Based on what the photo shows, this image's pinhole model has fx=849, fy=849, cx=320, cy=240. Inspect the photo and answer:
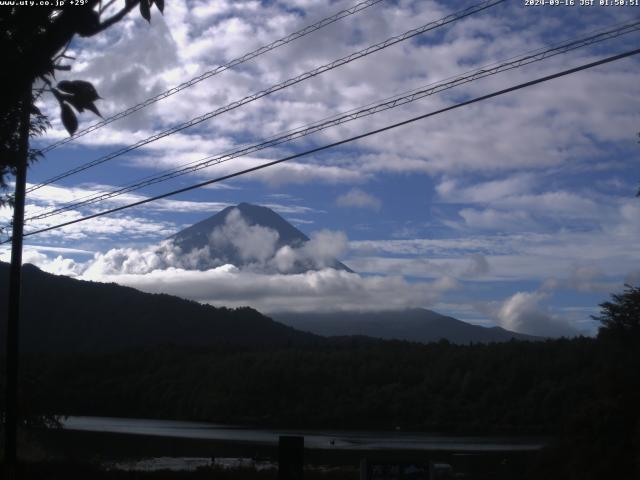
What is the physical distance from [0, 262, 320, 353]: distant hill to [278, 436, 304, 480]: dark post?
96.8m

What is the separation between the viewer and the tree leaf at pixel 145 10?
19.9 feet

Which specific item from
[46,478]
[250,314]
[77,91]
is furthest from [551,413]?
[250,314]

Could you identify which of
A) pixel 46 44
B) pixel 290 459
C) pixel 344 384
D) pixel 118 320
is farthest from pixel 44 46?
pixel 118 320

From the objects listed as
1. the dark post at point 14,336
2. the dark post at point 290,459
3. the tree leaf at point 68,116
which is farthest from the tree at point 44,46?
the dark post at point 14,336

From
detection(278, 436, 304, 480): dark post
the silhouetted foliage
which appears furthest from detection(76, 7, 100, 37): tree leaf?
detection(278, 436, 304, 480): dark post

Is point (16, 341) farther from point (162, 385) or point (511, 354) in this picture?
point (162, 385)

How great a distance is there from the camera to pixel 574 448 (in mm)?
28516

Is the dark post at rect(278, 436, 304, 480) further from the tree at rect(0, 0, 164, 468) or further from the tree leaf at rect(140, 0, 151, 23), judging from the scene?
the tree leaf at rect(140, 0, 151, 23)

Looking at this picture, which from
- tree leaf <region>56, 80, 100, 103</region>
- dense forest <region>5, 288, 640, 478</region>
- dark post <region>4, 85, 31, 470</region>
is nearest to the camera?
tree leaf <region>56, 80, 100, 103</region>

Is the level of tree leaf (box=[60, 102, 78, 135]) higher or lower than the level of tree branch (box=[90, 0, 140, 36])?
lower

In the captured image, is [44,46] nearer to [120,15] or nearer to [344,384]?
[120,15]

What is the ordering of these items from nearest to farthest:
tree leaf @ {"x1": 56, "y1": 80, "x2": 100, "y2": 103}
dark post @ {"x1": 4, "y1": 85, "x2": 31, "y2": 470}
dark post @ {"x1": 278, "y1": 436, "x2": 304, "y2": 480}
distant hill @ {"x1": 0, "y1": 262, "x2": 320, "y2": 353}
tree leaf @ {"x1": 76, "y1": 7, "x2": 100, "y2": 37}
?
tree leaf @ {"x1": 76, "y1": 7, "x2": 100, "y2": 37}, tree leaf @ {"x1": 56, "y1": 80, "x2": 100, "y2": 103}, dark post @ {"x1": 278, "y1": 436, "x2": 304, "y2": 480}, dark post @ {"x1": 4, "y1": 85, "x2": 31, "y2": 470}, distant hill @ {"x1": 0, "y1": 262, "x2": 320, "y2": 353}

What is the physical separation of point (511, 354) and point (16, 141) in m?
85.4

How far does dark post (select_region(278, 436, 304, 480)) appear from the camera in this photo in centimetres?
1369
